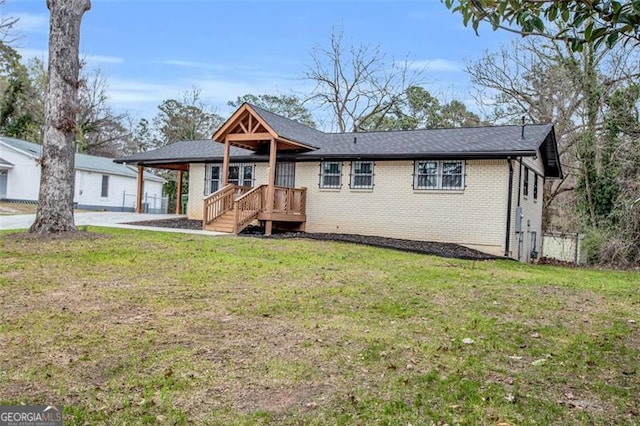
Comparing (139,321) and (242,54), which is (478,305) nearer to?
(139,321)

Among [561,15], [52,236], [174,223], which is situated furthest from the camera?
[174,223]

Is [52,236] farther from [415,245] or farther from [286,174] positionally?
[415,245]

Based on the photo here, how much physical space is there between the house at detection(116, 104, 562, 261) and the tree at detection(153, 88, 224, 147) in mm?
22700

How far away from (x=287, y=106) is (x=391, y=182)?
22403 mm

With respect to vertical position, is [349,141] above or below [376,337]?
above

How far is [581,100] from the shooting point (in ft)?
69.7

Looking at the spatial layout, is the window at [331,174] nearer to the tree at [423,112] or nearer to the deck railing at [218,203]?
the deck railing at [218,203]

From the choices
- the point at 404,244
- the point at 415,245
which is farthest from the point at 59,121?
the point at 415,245

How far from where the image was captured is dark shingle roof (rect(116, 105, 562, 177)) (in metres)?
14.4

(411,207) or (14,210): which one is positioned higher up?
(411,207)

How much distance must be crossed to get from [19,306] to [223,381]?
10.3 ft

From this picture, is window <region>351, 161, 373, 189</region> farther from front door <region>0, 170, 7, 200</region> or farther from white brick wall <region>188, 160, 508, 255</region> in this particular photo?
front door <region>0, 170, 7, 200</region>

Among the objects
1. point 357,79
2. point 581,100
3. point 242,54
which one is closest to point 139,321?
point 242,54

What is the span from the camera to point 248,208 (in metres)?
15.8
